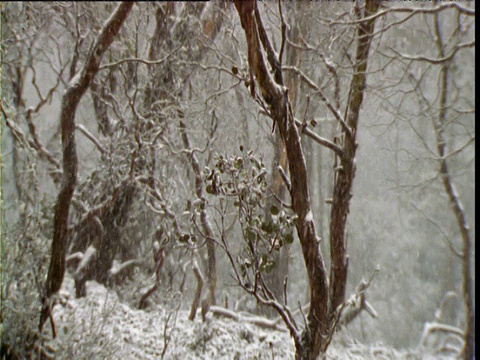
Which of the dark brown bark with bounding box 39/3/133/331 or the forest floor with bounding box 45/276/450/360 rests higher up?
the dark brown bark with bounding box 39/3/133/331

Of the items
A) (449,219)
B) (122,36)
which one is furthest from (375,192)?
(122,36)

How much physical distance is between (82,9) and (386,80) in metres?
0.95

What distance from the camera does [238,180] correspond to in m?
1.25

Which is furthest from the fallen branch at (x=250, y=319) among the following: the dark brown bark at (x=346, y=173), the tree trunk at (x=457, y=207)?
the tree trunk at (x=457, y=207)

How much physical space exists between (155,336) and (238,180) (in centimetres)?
52

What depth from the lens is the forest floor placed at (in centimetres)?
120

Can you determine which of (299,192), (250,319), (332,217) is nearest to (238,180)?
(299,192)

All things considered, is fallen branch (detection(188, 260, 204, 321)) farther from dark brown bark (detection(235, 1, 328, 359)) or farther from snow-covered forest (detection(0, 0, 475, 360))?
dark brown bark (detection(235, 1, 328, 359))

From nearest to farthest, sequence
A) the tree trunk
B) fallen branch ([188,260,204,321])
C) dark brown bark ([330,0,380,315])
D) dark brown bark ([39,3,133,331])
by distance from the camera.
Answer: the tree trunk → dark brown bark ([330,0,380,315]) → fallen branch ([188,260,204,321]) → dark brown bark ([39,3,133,331])

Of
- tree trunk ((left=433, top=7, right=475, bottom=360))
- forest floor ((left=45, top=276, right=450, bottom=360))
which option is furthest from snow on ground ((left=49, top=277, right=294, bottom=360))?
tree trunk ((left=433, top=7, right=475, bottom=360))

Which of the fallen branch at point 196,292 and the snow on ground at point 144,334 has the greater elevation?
the fallen branch at point 196,292

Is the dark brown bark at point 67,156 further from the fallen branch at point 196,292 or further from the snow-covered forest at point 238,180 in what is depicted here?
the fallen branch at point 196,292

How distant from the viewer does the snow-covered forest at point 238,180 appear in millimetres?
1063

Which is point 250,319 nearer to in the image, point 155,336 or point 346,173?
point 155,336
